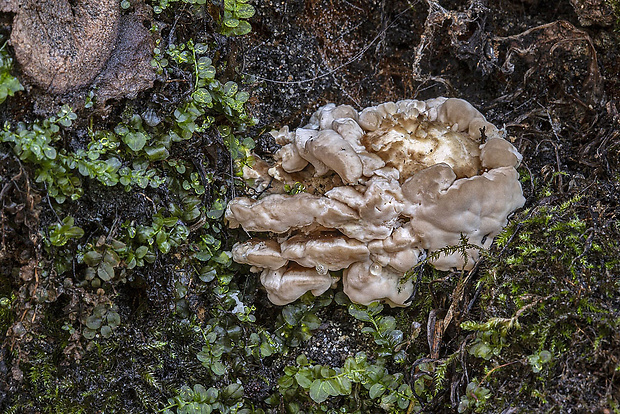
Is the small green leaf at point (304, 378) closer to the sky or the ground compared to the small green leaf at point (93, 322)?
closer to the ground

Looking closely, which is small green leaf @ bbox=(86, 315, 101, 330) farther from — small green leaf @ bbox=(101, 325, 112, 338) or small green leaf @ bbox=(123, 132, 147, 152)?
small green leaf @ bbox=(123, 132, 147, 152)

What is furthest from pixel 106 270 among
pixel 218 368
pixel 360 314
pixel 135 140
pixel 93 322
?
pixel 360 314

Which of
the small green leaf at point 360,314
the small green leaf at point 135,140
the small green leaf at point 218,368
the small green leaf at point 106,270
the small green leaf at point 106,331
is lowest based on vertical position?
the small green leaf at point 218,368

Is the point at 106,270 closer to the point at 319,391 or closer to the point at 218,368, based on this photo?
the point at 218,368

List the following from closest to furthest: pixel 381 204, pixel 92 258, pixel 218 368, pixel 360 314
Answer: pixel 92 258
pixel 381 204
pixel 218 368
pixel 360 314

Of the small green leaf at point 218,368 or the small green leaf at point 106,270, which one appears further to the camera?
the small green leaf at point 218,368

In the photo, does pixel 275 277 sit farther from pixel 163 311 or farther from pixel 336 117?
pixel 336 117

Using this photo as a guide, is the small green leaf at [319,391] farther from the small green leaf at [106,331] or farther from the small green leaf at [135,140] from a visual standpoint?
the small green leaf at [135,140]

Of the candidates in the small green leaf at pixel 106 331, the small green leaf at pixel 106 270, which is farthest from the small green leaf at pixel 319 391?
the small green leaf at pixel 106 270

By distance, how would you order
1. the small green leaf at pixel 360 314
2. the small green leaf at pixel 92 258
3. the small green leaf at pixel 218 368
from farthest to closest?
the small green leaf at pixel 360 314 → the small green leaf at pixel 218 368 → the small green leaf at pixel 92 258
